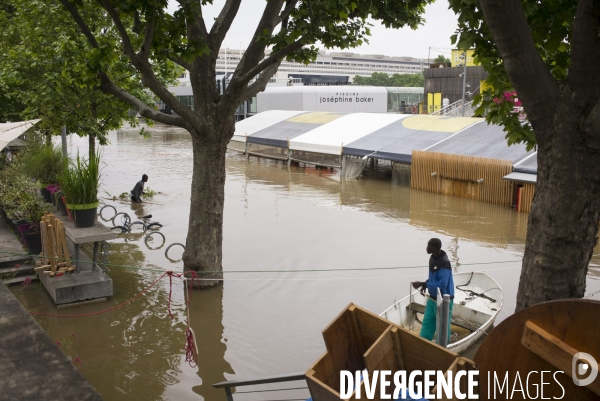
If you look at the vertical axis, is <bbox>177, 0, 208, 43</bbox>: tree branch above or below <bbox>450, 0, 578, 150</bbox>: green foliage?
above

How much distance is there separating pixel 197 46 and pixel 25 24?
36.6 ft

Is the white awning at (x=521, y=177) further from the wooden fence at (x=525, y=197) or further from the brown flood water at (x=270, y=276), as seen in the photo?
the brown flood water at (x=270, y=276)

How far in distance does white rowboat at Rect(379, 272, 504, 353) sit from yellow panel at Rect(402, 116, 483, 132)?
17353 millimetres

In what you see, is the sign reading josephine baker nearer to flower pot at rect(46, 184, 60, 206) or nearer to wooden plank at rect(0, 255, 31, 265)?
flower pot at rect(46, 184, 60, 206)

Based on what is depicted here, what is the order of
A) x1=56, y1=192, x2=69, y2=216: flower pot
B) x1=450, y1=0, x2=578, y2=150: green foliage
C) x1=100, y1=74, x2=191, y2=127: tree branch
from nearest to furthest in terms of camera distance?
x1=450, y1=0, x2=578, y2=150: green foliage, x1=100, y1=74, x2=191, y2=127: tree branch, x1=56, y1=192, x2=69, y2=216: flower pot

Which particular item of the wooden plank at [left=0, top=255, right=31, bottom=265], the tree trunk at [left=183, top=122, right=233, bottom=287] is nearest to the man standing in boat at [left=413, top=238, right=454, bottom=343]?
the tree trunk at [left=183, top=122, right=233, bottom=287]

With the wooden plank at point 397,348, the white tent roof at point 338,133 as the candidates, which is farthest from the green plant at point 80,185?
the white tent roof at point 338,133

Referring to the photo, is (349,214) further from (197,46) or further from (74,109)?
(197,46)

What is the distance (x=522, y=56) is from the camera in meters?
4.83

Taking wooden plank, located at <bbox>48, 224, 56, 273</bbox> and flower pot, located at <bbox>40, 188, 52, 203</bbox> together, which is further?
flower pot, located at <bbox>40, 188, 52, 203</bbox>

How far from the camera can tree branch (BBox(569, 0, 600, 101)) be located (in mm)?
4715

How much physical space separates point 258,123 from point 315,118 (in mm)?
4733

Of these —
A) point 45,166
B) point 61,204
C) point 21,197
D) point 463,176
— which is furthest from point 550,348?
point 463,176

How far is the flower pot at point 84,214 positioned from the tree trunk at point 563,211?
841 cm
